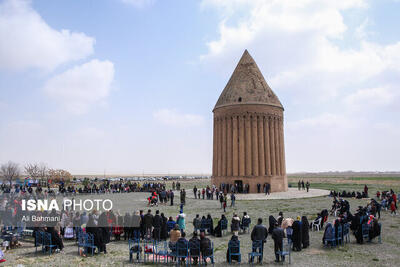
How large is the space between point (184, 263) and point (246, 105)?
31955mm

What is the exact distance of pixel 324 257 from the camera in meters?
11.2

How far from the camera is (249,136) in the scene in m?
40.5

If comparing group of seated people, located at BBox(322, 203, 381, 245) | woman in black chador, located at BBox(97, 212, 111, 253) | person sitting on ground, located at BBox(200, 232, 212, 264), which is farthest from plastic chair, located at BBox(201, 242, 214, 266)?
group of seated people, located at BBox(322, 203, 381, 245)

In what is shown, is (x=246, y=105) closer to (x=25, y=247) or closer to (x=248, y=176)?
(x=248, y=176)

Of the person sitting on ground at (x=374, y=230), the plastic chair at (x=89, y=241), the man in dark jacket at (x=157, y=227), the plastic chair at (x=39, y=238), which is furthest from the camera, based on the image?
the man in dark jacket at (x=157, y=227)

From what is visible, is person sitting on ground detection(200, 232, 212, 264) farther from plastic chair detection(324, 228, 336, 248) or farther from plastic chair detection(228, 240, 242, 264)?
plastic chair detection(324, 228, 336, 248)

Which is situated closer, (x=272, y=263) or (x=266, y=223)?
(x=272, y=263)

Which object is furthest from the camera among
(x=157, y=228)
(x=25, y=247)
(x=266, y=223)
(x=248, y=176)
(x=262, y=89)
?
(x=262, y=89)

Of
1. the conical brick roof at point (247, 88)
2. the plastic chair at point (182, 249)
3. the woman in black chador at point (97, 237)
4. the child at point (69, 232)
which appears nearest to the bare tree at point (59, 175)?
the conical brick roof at point (247, 88)

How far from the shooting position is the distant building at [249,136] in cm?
3994

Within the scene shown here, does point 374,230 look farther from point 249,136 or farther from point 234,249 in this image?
point 249,136

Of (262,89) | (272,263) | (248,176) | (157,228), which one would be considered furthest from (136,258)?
(262,89)

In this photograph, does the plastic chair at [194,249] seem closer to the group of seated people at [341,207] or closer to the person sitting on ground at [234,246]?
the person sitting on ground at [234,246]

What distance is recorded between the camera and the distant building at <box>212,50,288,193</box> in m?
39.9
